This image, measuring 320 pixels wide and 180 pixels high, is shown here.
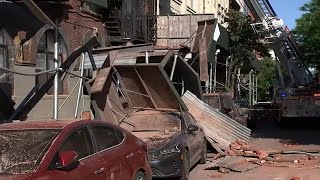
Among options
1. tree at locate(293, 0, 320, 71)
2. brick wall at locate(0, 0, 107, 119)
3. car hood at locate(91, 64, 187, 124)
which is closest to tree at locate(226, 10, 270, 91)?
tree at locate(293, 0, 320, 71)

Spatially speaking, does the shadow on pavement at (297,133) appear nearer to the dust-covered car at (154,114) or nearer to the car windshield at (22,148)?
the dust-covered car at (154,114)

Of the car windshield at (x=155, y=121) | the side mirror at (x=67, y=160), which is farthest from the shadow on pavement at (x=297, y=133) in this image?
the side mirror at (x=67, y=160)

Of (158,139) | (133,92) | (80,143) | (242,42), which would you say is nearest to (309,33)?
(242,42)

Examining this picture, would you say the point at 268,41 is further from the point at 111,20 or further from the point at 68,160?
the point at 68,160

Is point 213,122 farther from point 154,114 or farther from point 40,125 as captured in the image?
point 40,125

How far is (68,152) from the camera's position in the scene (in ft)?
19.0

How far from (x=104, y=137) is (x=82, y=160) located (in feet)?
2.93

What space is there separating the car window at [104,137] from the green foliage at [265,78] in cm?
4980

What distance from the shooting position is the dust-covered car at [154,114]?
32.7 feet

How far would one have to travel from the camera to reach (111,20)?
20.8 metres

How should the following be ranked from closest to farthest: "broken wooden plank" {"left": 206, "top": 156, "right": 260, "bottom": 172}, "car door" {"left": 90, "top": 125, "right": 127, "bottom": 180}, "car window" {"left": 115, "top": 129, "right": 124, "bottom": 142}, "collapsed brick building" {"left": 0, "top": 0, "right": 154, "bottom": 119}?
"car door" {"left": 90, "top": 125, "right": 127, "bottom": 180}
"car window" {"left": 115, "top": 129, "right": 124, "bottom": 142}
"collapsed brick building" {"left": 0, "top": 0, "right": 154, "bottom": 119}
"broken wooden plank" {"left": 206, "top": 156, "right": 260, "bottom": 172}

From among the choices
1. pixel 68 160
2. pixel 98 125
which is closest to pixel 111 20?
pixel 98 125

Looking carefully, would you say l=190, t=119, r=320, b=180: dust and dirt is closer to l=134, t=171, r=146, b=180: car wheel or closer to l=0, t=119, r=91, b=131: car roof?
l=134, t=171, r=146, b=180: car wheel

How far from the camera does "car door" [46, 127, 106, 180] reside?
5793 millimetres
